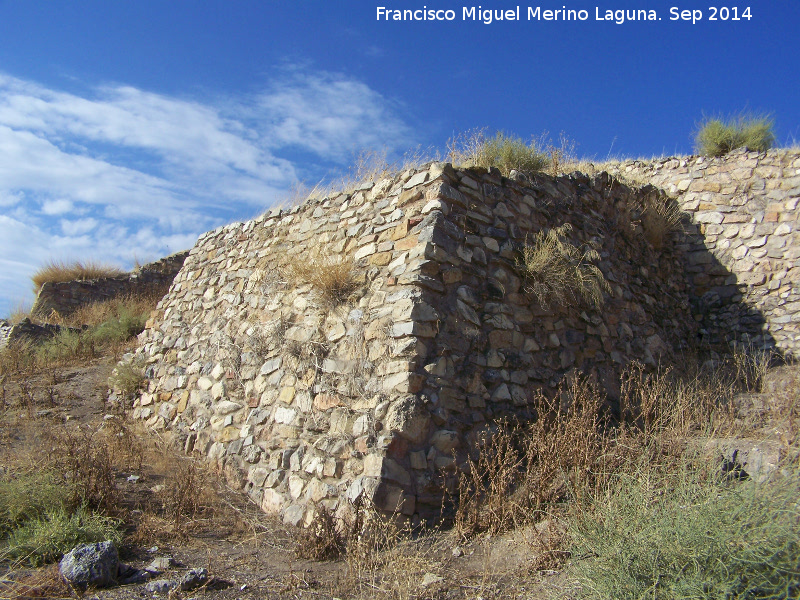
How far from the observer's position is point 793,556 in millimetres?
2447

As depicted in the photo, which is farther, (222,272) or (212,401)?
(222,272)

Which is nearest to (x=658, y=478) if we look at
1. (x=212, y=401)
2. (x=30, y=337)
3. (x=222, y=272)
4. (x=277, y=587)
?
(x=277, y=587)

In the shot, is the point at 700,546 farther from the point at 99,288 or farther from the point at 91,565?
the point at 99,288

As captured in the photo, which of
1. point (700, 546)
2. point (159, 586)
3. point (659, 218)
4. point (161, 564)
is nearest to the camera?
point (700, 546)

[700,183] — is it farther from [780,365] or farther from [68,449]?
[68,449]

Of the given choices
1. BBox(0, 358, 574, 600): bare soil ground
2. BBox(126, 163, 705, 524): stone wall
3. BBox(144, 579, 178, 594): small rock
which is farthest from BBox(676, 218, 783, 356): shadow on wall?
BBox(144, 579, 178, 594): small rock

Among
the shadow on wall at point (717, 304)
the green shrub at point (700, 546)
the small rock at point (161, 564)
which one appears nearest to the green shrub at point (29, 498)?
the small rock at point (161, 564)

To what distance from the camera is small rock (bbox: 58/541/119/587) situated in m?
3.20

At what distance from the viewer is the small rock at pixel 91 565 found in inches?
126

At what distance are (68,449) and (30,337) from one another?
6.71 meters

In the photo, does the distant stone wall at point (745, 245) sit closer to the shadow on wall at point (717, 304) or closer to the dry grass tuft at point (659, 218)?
the shadow on wall at point (717, 304)

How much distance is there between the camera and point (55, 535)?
359cm

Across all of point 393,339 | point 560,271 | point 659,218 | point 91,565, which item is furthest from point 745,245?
point 91,565

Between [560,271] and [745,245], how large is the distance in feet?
13.8
